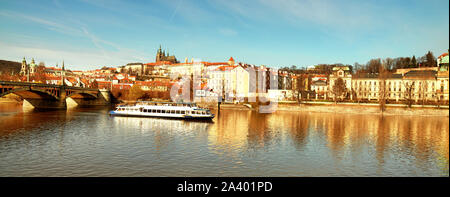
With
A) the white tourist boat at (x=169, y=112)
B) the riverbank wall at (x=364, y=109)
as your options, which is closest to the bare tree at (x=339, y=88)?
the riverbank wall at (x=364, y=109)

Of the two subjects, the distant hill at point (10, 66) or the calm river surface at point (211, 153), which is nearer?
the calm river surface at point (211, 153)

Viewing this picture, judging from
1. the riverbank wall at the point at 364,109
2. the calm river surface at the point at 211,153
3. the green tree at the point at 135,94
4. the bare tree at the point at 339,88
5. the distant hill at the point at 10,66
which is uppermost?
the distant hill at the point at 10,66

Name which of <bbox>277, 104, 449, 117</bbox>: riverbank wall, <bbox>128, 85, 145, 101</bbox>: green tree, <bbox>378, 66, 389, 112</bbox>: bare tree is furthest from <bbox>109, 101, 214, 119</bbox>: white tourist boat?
<bbox>128, 85, 145, 101</bbox>: green tree

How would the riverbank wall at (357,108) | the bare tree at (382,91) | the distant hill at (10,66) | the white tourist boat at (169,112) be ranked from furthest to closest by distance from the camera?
the distant hill at (10,66), the bare tree at (382,91), the riverbank wall at (357,108), the white tourist boat at (169,112)

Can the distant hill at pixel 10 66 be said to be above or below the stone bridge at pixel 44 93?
above

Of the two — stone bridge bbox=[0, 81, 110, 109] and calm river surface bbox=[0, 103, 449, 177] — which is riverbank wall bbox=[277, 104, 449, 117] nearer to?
calm river surface bbox=[0, 103, 449, 177]

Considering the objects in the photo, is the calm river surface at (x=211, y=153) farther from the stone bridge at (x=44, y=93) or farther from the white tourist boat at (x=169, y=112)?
the stone bridge at (x=44, y=93)

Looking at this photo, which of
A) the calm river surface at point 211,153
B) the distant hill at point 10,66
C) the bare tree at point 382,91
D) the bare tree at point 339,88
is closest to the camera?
the calm river surface at point 211,153

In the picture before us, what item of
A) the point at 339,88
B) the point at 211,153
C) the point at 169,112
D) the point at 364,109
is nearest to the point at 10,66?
the point at 169,112

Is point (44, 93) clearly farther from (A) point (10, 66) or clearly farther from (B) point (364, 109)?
(A) point (10, 66)

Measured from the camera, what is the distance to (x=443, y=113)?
2269 inches
